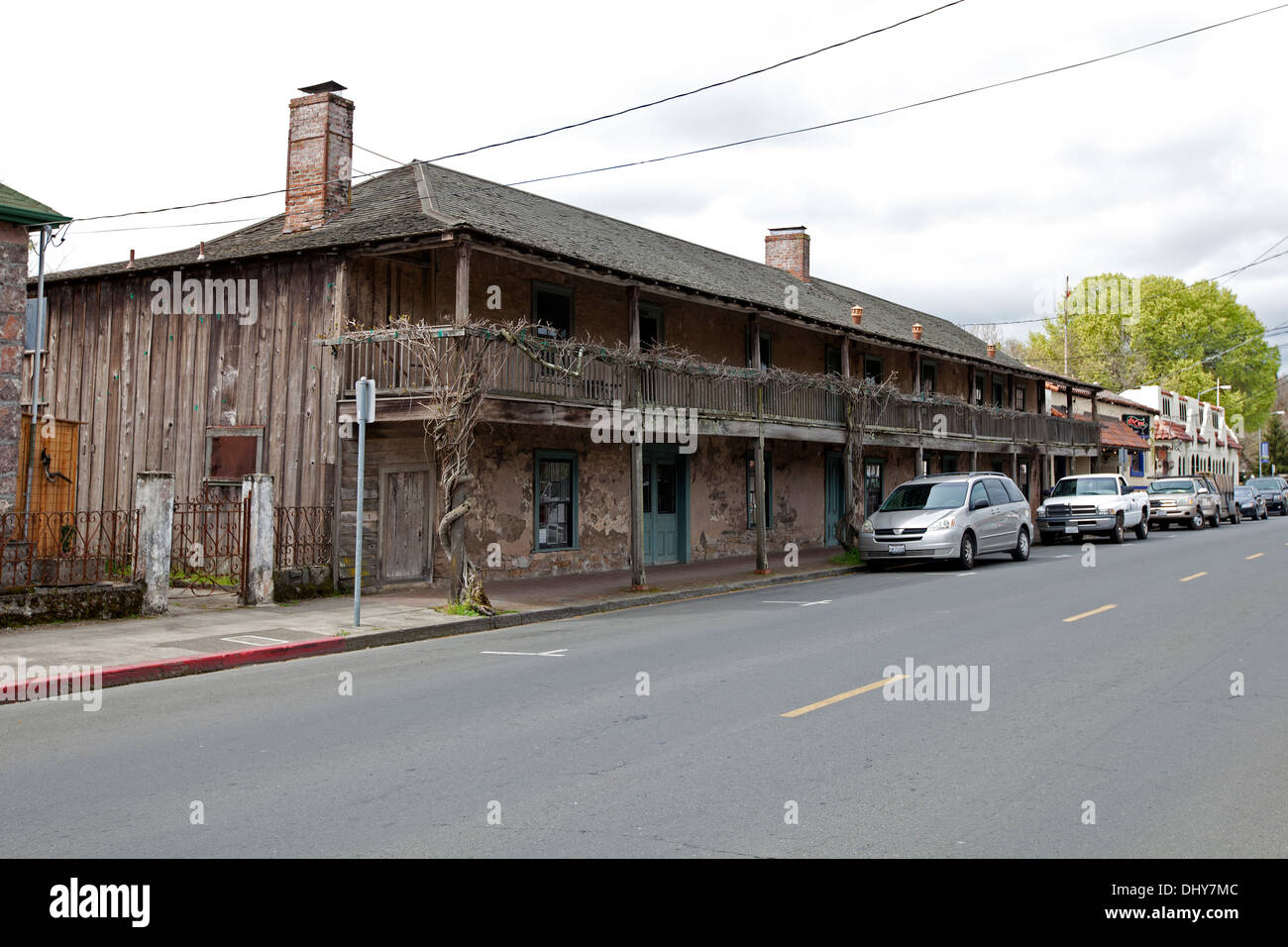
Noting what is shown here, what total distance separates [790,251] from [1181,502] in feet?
57.7

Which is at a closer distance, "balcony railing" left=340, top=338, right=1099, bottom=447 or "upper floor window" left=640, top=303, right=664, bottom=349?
"balcony railing" left=340, top=338, right=1099, bottom=447

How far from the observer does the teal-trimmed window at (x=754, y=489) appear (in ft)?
80.1

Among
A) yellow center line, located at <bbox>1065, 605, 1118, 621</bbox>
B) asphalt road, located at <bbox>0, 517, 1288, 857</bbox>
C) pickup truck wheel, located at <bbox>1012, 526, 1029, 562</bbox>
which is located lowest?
asphalt road, located at <bbox>0, 517, 1288, 857</bbox>

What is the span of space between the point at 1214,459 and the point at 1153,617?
71.5 metres

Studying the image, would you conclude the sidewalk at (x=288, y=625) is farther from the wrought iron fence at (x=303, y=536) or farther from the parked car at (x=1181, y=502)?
the parked car at (x=1181, y=502)

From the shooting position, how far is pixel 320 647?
36.3 ft

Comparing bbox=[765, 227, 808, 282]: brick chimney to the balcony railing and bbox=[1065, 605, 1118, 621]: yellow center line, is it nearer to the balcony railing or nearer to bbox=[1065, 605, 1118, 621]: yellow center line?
the balcony railing

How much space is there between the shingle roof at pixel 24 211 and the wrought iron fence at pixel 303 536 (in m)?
4.84

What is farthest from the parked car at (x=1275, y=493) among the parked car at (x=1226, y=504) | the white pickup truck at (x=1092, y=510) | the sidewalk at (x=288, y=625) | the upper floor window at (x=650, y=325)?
the sidewalk at (x=288, y=625)

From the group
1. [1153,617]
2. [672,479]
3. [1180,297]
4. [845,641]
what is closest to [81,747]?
[845,641]

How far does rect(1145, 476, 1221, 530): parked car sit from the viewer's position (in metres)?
36.8

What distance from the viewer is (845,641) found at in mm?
10734

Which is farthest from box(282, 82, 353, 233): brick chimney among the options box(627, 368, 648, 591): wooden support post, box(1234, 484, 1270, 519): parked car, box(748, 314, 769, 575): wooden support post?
box(1234, 484, 1270, 519): parked car

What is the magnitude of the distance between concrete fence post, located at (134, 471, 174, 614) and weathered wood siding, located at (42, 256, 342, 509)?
3.29m
